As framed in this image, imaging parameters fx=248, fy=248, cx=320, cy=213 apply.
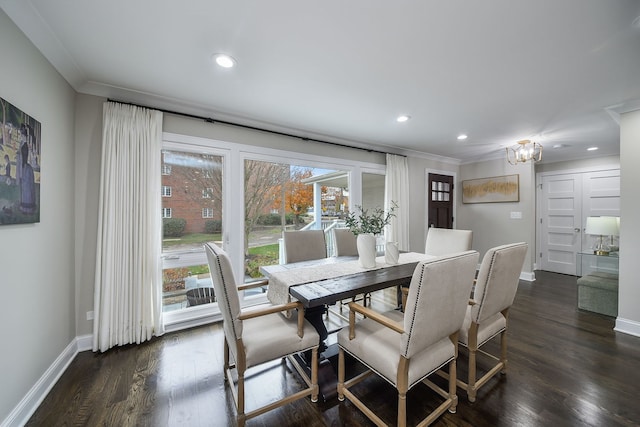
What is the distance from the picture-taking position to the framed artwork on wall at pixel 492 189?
4.86 m

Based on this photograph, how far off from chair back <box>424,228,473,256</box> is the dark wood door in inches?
80.2

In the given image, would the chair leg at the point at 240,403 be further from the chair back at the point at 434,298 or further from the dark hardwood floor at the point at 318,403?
the chair back at the point at 434,298

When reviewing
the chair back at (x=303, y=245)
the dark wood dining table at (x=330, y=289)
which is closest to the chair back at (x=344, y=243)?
the chair back at (x=303, y=245)

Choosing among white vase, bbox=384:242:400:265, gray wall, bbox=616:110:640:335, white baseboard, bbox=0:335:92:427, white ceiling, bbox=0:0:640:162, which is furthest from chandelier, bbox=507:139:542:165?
white baseboard, bbox=0:335:92:427

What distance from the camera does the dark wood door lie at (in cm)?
524

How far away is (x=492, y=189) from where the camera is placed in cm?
516

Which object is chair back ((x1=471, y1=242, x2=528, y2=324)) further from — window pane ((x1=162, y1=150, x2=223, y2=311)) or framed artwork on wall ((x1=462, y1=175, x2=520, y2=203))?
framed artwork on wall ((x1=462, y1=175, x2=520, y2=203))

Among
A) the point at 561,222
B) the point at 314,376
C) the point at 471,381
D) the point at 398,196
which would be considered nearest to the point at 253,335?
the point at 314,376

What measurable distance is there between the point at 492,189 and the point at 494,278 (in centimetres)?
435

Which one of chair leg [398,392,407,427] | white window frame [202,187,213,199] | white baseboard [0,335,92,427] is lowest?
white baseboard [0,335,92,427]

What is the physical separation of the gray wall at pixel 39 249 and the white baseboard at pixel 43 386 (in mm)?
38

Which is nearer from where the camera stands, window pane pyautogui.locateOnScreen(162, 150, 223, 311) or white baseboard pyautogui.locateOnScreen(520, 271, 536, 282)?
window pane pyautogui.locateOnScreen(162, 150, 223, 311)

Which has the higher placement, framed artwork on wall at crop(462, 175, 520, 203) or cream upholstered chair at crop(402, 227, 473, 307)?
framed artwork on wall at crop(462, 175, 520, 203)

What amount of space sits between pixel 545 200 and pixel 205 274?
6.98 m
